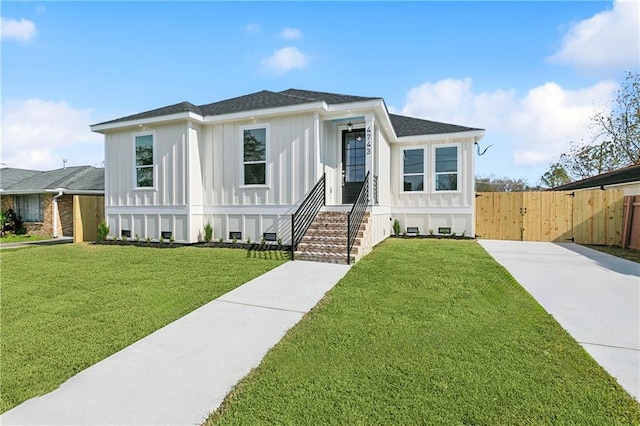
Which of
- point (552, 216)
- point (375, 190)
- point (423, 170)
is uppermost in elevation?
point (423, 170)

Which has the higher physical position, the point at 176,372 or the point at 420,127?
the point at 420,127

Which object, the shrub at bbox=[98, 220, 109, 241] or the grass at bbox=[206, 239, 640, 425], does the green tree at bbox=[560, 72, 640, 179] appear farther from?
the shrub at bbox=[98, 220, 109, 241]

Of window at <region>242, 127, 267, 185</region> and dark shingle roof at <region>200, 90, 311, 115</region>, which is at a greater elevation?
dark shingle roof at <region>200, 90, 311, 115</region>

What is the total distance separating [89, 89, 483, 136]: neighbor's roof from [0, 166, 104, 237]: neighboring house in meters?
7.59

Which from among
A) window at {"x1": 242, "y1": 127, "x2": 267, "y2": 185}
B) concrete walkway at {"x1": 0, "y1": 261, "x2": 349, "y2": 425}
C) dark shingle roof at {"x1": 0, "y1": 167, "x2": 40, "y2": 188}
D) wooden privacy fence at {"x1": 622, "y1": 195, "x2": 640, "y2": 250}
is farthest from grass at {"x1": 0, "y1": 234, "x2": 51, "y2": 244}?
wooden privacy fence at {"x1": 622, "y1": 195, "x2": 640, "y2": 250}

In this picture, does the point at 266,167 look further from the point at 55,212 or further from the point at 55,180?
the point at 55,180

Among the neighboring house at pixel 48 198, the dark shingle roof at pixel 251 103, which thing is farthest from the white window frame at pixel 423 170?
the neighboring house at pixel 48 198

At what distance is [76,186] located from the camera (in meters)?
15.0

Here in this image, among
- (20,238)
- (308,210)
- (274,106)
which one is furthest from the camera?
(20,238)

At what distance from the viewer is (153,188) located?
9.35m

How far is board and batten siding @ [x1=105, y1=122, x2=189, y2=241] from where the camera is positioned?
8.95m

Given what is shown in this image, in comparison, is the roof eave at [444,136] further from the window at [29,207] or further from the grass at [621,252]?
the window at [29,207]

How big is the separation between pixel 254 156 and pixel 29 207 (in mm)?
14772

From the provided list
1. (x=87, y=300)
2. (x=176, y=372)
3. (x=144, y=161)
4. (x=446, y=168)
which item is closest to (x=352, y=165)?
(x=446, y=168)
